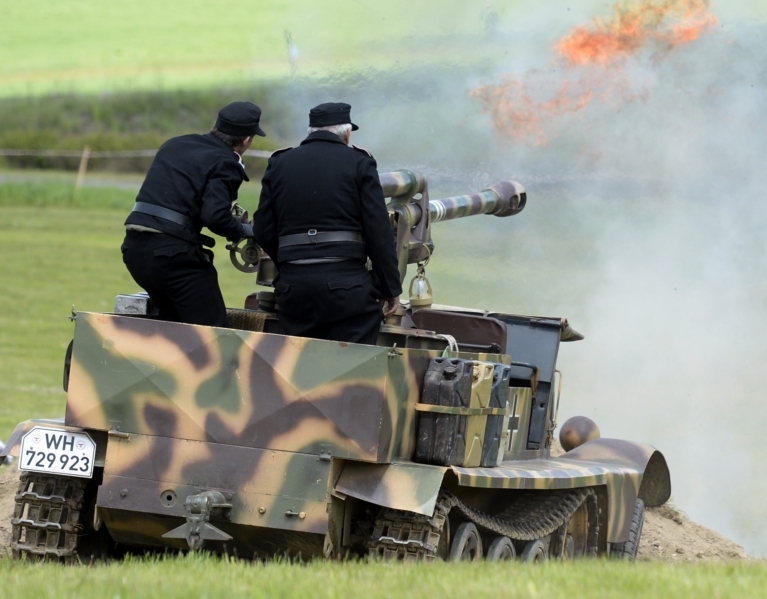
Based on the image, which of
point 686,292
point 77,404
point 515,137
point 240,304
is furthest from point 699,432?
point 240,304

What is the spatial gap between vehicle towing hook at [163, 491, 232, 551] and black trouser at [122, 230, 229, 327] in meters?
1.24

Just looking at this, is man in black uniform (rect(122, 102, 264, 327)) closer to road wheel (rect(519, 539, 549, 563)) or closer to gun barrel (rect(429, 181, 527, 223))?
gun barrel (rect(429, 181, 527, 223))

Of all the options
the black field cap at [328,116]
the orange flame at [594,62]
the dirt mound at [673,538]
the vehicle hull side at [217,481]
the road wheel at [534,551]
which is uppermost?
the orange flame at [594,62]

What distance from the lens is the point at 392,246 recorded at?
7.93m

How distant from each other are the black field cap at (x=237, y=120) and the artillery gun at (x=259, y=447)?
44.5 inches

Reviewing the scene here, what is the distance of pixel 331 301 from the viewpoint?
7859 millimetres

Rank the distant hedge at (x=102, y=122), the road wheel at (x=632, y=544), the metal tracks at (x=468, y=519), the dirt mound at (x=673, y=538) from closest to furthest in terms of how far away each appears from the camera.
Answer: the metal tracks at (x=468, y=519) → the road wheel at (x=632, y=544) → the dirt mound at (x=673, y=538) → the distant hedge at (x=102, y=122)

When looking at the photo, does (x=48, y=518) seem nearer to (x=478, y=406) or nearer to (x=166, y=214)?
(x=166, y=214)

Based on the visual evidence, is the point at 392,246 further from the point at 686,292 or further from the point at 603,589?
the point at 686,292

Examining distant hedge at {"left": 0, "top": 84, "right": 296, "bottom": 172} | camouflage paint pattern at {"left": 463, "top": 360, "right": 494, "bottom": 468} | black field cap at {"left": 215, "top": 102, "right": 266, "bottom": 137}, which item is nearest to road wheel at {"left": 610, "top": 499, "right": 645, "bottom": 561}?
camouflage paint pattern at {"left": 463, "top": 360, "right": 494, "bottom": 468}

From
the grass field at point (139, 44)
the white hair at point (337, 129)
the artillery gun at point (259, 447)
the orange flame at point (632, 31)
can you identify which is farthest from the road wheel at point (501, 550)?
the grass field at point (139, 44)

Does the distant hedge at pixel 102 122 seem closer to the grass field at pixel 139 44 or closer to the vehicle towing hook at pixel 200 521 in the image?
the grass field at pixel 139 44

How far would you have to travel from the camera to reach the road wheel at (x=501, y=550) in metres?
8.39

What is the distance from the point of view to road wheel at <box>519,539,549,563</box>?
8.86 meters
